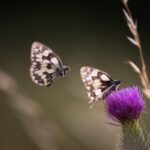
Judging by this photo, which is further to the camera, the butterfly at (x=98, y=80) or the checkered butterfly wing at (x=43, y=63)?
the checkered butterfly wing at (x=43, y=63)

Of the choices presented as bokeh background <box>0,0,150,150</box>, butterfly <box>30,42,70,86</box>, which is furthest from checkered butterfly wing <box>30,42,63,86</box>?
bokeh background <box>0,0,150,150</box>

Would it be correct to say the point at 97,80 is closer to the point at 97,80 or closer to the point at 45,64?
the point at 97,80

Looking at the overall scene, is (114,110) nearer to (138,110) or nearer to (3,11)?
(138,110)

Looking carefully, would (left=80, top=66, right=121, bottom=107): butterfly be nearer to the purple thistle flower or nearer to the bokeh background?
the purple thistle flower

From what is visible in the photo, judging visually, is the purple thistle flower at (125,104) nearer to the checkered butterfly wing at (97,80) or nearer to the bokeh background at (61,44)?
the checkered butterfly wing at (97,80)

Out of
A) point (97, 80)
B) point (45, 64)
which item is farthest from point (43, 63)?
point (97, 80)

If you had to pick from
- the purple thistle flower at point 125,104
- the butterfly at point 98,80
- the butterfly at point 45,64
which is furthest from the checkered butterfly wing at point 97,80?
the butterfly at point 45,64

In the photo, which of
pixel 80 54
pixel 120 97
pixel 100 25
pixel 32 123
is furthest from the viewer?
pixel 100 25

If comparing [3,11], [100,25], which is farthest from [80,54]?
[3,11]
